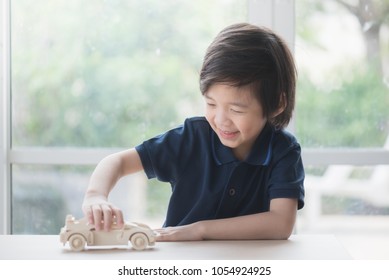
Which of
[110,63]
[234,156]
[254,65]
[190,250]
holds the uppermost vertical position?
[110,63]

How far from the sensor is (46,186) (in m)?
1.82

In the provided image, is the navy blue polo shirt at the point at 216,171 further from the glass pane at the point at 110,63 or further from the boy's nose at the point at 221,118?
the glass pane at the point at 110,63

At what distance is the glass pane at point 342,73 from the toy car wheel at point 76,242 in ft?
3.26

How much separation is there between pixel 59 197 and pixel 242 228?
0.96 m

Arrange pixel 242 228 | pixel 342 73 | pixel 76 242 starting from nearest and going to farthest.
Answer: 1. pixel 76 242
2. pixel 242 228
3. pixel 342 73

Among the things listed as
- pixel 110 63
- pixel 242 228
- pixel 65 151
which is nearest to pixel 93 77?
pixel 110 63

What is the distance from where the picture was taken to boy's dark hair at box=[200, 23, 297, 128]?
1032 mm

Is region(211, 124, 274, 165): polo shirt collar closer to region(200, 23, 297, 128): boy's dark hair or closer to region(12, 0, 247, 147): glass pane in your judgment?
region(200, 23, 297, 128): boy's dark hair

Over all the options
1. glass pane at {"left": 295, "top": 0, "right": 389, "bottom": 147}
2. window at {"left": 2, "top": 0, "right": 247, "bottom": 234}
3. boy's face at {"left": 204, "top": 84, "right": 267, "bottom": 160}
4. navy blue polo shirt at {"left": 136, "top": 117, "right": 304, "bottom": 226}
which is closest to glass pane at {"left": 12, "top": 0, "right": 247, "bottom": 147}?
window at {"left": 2, "top": 0, "right": 247, "bottom": 234}

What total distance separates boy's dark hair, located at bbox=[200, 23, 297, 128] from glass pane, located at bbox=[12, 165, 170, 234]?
76 cm

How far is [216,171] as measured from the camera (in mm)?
1130

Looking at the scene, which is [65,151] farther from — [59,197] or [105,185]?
[105,185]
